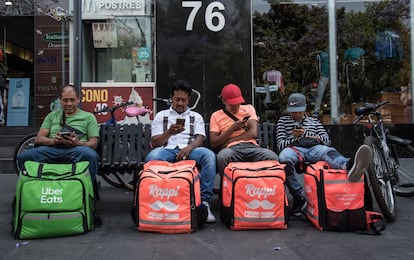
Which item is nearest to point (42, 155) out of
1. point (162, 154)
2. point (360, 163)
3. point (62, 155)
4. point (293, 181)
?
point (62, 155)

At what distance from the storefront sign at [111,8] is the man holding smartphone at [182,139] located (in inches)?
204

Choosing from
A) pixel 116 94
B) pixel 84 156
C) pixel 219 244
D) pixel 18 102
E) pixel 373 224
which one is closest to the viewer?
pixel 219 244

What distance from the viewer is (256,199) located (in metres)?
3.71

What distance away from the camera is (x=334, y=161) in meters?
4.10

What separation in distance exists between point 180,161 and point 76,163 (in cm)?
94

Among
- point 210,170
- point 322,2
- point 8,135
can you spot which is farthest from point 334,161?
point 8,135

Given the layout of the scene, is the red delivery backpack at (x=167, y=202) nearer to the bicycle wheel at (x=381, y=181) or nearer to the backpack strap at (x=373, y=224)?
the backpack strap at (x=373, y=224)

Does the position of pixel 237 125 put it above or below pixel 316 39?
below

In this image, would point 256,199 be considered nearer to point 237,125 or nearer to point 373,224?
point 237,125

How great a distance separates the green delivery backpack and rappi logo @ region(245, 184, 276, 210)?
137 centimetres

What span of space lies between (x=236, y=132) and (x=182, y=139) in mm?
559

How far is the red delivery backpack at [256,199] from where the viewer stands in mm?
3723

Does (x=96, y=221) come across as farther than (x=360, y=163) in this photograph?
Yes

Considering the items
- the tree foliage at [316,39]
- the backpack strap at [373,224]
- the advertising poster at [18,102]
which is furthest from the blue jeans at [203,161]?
the advertising poster at [18,102]
